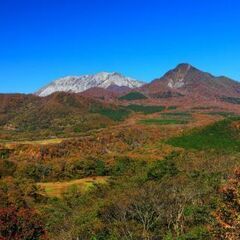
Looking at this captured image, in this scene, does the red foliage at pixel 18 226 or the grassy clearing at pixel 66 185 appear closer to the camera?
the red foliage at pixel 18 226

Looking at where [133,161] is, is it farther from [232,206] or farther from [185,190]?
[232,206]

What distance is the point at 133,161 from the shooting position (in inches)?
6339

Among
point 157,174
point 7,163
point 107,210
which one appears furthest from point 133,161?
point 107,210

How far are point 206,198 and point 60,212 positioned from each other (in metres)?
23.3

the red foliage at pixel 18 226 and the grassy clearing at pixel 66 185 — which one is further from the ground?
the red foliage at pixel 18 226

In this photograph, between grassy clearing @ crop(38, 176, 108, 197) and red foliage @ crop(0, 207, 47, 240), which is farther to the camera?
grassy clearing @ crop(38, 176, 108, 197)

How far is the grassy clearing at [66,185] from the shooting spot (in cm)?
12474

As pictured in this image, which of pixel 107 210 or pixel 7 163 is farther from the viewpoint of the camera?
pixel 7 163

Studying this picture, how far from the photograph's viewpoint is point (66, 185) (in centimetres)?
13975

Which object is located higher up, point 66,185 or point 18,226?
point 18,226

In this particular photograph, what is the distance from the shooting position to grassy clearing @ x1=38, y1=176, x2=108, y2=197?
409 feet

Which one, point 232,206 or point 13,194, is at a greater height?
point 232,206

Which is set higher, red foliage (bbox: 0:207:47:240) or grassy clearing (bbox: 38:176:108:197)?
red foliage (bbox: 0:207:47:240)

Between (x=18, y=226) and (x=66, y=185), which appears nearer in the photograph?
(x=18, y=226)
